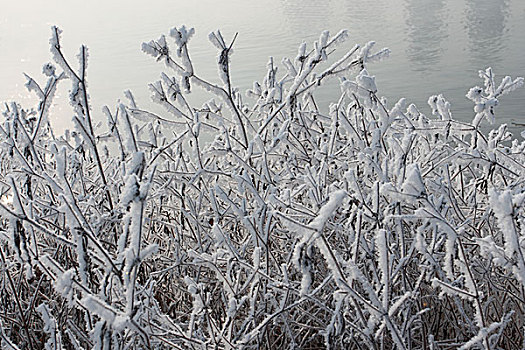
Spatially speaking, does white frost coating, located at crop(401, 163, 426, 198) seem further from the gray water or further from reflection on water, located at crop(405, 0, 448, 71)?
reflection on water, located at crop(405, 0, 448, 71)

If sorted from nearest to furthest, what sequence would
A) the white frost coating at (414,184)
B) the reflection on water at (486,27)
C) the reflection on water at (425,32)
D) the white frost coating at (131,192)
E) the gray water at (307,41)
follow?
the white frost coating at (131,192) < the white frost coating at (414,184) < the gray water at (307,41) < the reflection on water at (486,27) < the reflection on water at (425,32)

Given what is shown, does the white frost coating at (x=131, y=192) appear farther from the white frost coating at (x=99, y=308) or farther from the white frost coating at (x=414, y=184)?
the white frost coating at (x=414, y=184)

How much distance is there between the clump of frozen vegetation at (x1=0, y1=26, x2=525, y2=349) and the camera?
1.41 metres

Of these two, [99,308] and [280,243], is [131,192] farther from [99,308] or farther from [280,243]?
[280,243]

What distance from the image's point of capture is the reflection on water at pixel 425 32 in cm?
1277

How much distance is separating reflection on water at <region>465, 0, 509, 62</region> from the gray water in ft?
0.09

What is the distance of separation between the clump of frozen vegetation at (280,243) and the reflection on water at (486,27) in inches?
405

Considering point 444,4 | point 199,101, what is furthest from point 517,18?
point 199,101

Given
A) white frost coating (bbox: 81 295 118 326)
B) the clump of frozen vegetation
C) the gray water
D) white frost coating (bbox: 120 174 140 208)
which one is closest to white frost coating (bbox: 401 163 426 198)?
the clump of frozen vegetation

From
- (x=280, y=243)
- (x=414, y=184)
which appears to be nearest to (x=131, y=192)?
(x=414, y=184)

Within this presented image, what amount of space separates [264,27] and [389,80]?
9.08 metres

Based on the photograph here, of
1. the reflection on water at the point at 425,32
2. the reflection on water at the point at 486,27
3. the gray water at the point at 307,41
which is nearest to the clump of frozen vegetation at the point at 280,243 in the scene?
the gray water at the point at 307,41

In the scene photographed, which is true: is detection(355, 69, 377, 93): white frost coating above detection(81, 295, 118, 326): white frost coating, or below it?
above

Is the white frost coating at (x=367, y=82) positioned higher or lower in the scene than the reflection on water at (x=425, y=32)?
higher
